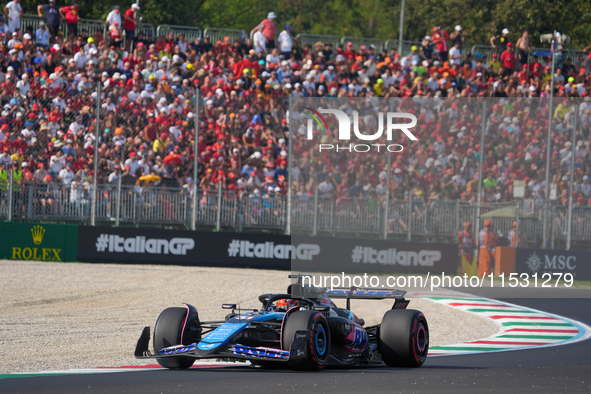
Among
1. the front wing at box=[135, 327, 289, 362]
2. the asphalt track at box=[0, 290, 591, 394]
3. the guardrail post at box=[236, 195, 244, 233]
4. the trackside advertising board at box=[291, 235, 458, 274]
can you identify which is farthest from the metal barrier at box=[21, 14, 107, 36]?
the front wing at box=[135, 327, 289, 362]

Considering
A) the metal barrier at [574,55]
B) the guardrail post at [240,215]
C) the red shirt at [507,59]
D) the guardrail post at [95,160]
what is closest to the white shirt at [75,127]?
the guardrail post at [95,160]

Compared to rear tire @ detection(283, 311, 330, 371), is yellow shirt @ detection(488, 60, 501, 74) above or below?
above

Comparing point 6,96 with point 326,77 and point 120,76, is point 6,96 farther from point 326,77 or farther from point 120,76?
point 326,77

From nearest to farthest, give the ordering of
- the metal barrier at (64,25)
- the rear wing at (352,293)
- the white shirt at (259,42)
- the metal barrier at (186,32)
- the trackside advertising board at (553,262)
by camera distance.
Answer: the rear wing at (352,293), the trackside advertising board at (553,262), the metal barrier at (64,25), the white shirt at (259,42), the metal barrier at (186,32)

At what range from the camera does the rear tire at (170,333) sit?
27.3 ft

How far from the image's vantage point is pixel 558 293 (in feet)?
56.6

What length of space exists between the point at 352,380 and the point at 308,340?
538mm

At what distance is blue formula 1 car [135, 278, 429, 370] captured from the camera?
7898 mm

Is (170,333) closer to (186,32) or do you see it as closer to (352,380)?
(352,380)

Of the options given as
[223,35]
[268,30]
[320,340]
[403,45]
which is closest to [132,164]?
[268,30]

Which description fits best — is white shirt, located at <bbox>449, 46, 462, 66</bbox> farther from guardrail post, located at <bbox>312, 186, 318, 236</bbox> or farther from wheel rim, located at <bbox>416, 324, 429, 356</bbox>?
wheel rim, located at <bbox>416, 324, 429, 356</bbox>

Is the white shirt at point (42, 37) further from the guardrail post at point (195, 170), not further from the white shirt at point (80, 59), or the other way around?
the guardrail post at point (195, 170)

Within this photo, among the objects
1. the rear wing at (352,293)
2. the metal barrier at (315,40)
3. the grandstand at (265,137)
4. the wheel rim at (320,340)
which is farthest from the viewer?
the metal barrier at (315,40)

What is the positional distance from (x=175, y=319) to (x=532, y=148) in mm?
10901
